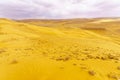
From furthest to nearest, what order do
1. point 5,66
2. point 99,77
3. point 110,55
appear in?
point 110,55 → point 5,66 → point 99,77

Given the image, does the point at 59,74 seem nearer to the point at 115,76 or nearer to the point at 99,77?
the point at 99,77

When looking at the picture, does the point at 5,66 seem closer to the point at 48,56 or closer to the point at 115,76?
the point at 48,56

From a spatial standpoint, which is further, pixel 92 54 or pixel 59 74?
pixel 92 54

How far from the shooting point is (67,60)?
907 centimetres

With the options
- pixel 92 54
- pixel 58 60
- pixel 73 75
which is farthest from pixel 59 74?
pixel 92 54

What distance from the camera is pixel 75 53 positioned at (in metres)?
10.0

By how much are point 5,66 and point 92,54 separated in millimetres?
3219

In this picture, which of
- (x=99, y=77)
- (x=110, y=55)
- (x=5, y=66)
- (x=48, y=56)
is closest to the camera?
(x=99, y=77)

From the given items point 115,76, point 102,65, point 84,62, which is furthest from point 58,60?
point 115,76

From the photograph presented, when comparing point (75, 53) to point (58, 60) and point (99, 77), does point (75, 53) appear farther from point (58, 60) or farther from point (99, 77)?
point (99, 77)

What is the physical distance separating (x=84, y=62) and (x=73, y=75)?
→ 3.86 ft

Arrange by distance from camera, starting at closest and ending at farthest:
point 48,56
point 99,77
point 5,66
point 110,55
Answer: point 99,77, point 5,66, point 48,56, point 110,55

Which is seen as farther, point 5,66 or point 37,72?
point 5,66

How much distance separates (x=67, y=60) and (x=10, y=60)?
1933 millimetres
